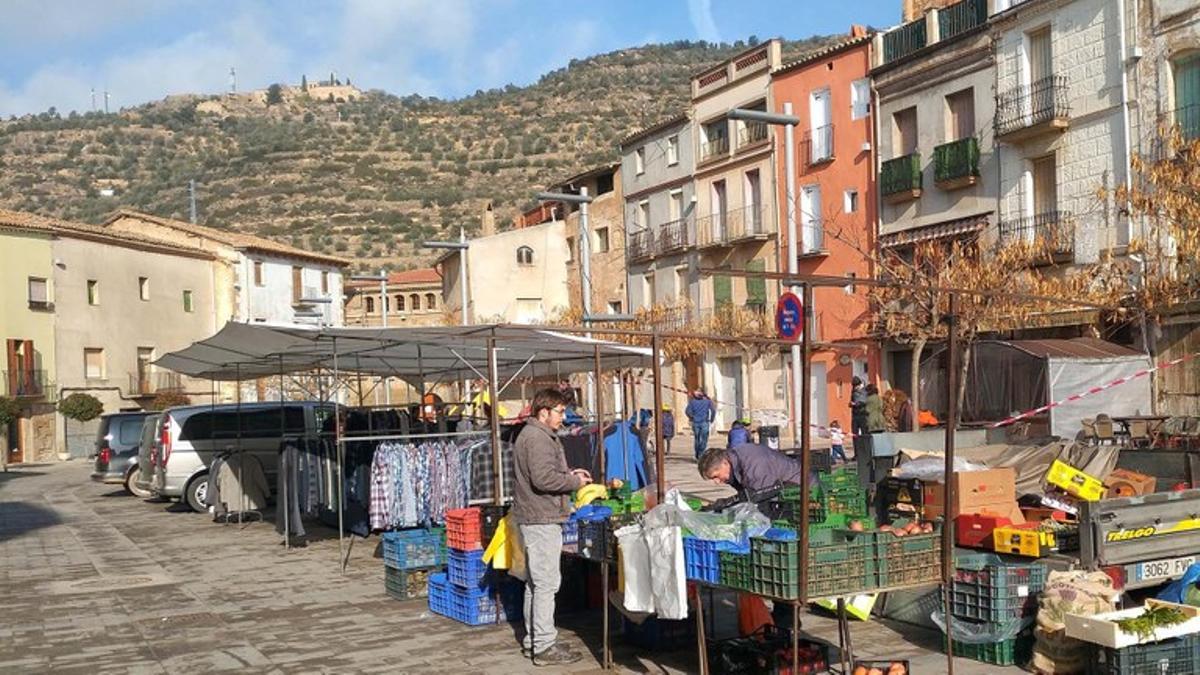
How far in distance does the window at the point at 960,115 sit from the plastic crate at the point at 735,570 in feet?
87.5

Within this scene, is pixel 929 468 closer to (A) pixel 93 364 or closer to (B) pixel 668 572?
(B) pixel 668 572

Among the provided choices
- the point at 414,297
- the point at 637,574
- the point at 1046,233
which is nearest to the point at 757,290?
the point at 1046,233

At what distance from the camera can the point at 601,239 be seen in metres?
51.7

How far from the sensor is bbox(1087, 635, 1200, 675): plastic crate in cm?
722

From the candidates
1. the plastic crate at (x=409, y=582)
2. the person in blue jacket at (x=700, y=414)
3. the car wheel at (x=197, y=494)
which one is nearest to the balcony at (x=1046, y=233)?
the person in blue jacket at (x=700, y=414)

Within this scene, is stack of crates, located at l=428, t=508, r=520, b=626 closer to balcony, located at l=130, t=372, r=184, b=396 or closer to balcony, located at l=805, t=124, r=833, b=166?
balcony, located at l=805, t=124, r=833, b=166

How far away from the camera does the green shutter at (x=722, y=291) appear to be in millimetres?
42500

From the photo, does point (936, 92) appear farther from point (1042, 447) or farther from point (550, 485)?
point (550, 485)

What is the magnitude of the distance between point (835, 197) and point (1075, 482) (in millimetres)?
27790

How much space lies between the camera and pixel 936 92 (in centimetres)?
3266

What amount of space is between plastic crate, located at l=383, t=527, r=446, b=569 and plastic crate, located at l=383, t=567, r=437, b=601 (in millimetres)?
53

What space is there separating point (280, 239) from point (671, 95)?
35336 mm

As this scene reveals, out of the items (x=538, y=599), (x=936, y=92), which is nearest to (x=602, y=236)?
(x=936, y=92)

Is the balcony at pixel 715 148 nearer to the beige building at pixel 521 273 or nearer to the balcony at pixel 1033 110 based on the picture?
the beige building at pixel 521 273
